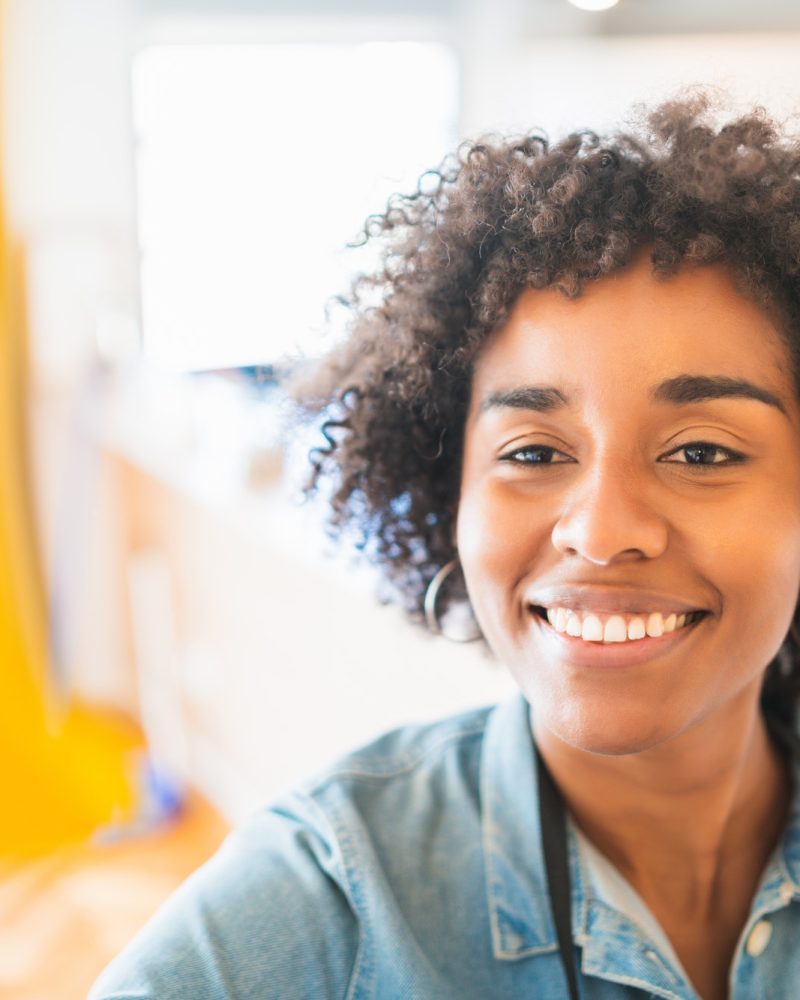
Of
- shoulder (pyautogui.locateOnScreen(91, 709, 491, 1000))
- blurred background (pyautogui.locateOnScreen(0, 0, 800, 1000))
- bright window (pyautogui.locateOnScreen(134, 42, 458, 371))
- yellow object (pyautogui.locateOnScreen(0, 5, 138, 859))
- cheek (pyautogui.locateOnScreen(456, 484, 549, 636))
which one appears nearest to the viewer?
shoulder (pyautogui.locateOnScreen(91, 709, 491, 1000))

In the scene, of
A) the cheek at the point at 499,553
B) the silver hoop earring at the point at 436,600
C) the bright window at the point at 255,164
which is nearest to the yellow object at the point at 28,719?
the bright window at the point at 255,164

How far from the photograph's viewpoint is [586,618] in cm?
109

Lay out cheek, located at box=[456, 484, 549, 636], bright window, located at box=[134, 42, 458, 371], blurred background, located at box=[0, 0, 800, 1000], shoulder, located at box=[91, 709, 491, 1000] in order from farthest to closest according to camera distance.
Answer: bright window, located at box=[134, 42, 458, 371] < blurred background, located at box=[0, 0, 800, 1000] < cheek, located at box=[456, 484, 549, 636] < shoulder, located at box=[91, 709, 491, 1000]

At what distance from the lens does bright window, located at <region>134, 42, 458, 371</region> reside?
3.14 meters

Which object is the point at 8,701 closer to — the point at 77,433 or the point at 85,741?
the point at 85,741


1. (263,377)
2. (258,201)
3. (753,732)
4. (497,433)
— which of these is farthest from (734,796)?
(258,201)

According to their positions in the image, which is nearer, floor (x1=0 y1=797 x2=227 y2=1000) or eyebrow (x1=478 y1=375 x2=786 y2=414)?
eyebrow (x1=478 y1=375 x2=786 y2=414)

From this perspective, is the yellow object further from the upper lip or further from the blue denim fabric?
the upper lip

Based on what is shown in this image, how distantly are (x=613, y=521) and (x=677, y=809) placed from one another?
0.37m

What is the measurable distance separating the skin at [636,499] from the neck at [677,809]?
0.17 feet

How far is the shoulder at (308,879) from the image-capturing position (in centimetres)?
102

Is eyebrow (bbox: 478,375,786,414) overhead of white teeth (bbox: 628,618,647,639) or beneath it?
overhead

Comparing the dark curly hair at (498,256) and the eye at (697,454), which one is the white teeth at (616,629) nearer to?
the eye at (697,454)

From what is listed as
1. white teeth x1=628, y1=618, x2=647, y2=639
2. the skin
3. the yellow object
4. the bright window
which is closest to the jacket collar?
the skin
